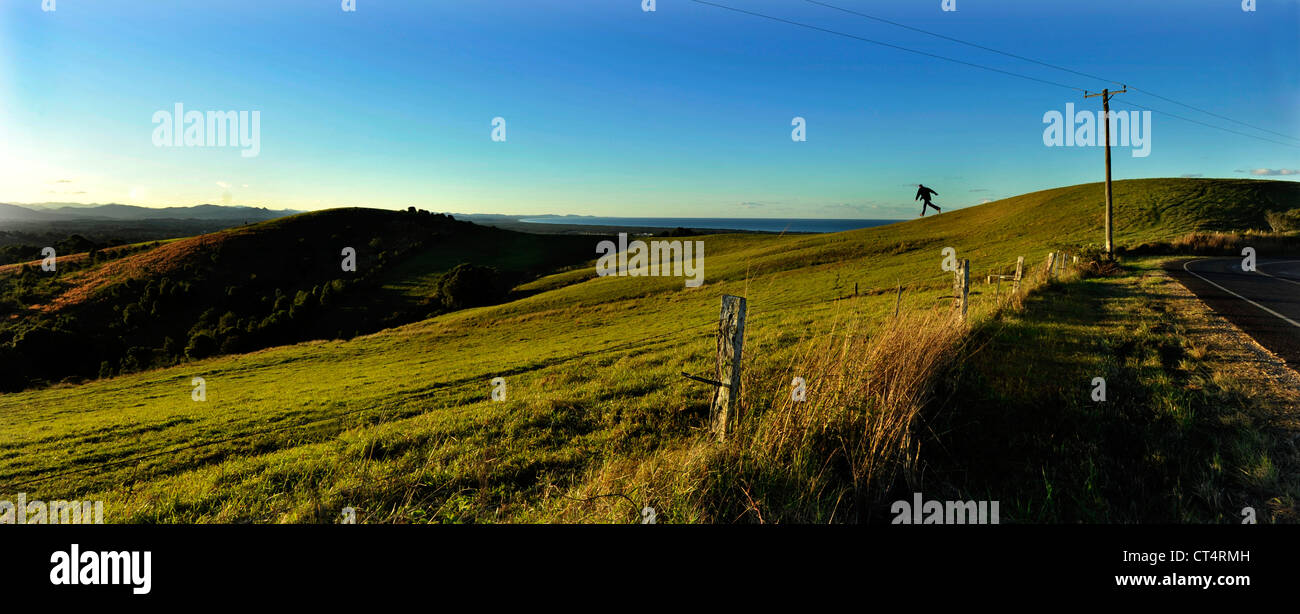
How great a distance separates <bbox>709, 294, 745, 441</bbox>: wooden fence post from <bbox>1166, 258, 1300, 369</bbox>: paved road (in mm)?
8884

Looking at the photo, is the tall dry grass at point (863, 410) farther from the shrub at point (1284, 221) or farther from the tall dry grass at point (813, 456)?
the shrub at point (1284, 221)

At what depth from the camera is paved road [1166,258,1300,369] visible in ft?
29.9

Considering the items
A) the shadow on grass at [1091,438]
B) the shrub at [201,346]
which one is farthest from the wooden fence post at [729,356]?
the shrub at [201,346]

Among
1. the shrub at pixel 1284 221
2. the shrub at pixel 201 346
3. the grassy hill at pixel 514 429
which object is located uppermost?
the shrub at pixel 1284 221

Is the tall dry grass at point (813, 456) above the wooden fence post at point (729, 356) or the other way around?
the other way around

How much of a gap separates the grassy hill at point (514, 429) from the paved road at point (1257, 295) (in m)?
4.66

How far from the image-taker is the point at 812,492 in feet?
13.0

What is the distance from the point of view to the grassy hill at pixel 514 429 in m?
4.21

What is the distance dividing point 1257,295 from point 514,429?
22146 mm

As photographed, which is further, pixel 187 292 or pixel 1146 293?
pixel 187 292
